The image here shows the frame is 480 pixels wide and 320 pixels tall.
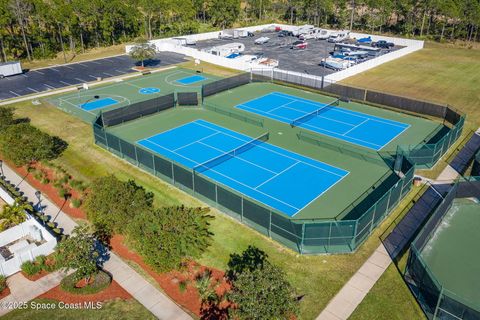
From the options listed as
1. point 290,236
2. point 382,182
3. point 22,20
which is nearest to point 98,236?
point 290,236

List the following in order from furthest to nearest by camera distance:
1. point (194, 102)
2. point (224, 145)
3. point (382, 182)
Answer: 1. point (194, 102)
2. point (224, 145)
3. point (382, 182)

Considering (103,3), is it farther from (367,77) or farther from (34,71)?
(367,77)

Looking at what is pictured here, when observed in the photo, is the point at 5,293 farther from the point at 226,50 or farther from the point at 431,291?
the point at 226,50

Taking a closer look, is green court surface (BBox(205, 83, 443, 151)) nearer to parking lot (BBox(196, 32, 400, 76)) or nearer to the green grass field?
parking lot (BBox(196, 32, 400, 76))

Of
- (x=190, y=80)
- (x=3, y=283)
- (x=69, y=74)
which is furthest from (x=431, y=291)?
(x=69, y=74)

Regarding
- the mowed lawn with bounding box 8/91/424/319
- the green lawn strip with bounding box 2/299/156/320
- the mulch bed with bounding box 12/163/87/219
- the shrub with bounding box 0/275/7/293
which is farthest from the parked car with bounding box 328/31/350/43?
the shrub with bounding box 0/275/7/293

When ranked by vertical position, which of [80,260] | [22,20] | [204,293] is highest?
[22,20]
